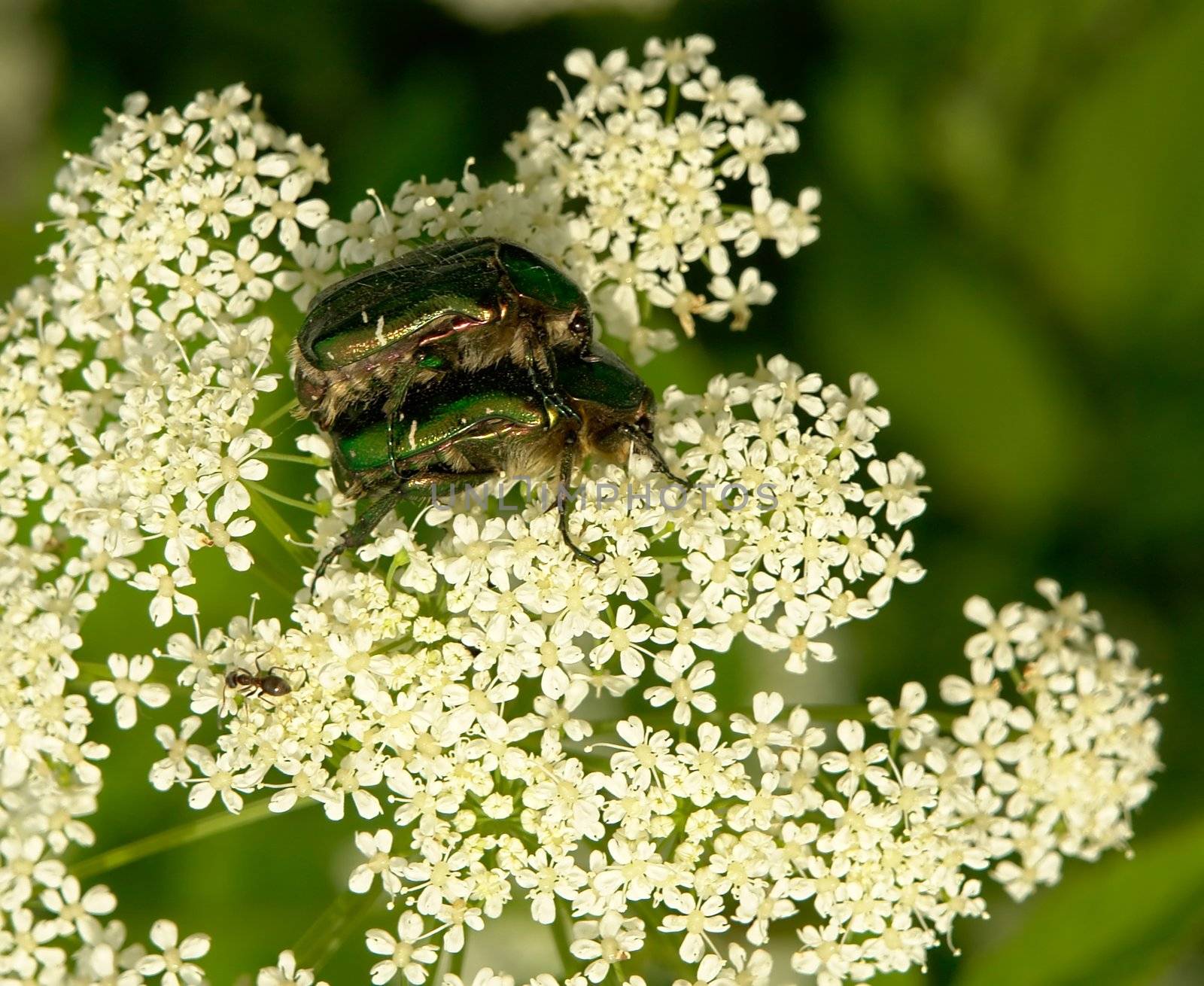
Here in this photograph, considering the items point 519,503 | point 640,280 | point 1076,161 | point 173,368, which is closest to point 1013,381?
point 1076,161

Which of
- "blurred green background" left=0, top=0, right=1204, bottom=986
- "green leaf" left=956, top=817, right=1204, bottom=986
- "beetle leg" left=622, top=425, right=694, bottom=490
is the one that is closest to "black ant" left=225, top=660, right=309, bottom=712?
"beetle leg" left=622, top=425, right=694, bottom=490

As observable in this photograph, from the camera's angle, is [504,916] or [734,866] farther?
[504,916]

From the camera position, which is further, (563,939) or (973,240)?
(973,240)

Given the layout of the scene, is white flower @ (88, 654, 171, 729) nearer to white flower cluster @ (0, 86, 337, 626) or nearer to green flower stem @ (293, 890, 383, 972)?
white flower cluster @ (0, 86, 337, 626)

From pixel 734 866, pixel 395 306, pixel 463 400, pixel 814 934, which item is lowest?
pixel 814 934

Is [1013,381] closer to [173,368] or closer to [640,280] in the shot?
[640,280]

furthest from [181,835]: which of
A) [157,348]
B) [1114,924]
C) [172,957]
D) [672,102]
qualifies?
Result: [1114,924]

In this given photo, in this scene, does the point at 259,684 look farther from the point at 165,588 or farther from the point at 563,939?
the point at 563,939
